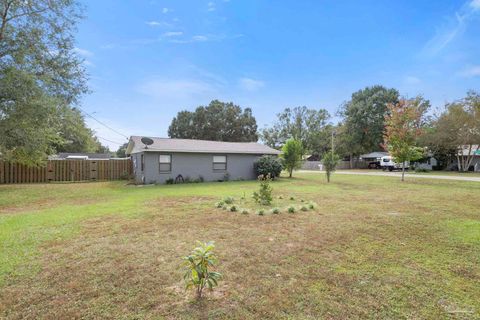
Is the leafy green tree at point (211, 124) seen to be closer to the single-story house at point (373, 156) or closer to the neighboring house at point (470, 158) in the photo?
the single-story house at point (373, 156)

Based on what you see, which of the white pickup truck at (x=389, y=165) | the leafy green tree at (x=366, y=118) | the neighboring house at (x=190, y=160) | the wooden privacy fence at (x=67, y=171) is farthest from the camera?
the leafy green tree at (x=366, y=118)

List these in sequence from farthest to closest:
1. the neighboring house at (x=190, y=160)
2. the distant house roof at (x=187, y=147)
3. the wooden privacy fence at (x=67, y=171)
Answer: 1. the distant house roof at (x=187, y=147)
2. the neighboring house at (x=190, y=160)
3. the wooden privacy fence at (x=67, y=171)

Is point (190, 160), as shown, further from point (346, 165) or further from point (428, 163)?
point (428, 163)

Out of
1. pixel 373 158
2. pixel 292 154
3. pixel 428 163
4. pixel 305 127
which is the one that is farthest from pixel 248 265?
pixel 305 127

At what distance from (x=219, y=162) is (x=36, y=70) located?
10.4 m

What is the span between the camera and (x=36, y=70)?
8617mm

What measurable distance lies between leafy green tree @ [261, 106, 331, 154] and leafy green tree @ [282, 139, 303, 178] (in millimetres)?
25165

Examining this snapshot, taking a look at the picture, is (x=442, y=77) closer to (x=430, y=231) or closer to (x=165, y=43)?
(x=430, y=231)

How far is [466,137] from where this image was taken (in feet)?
80.6

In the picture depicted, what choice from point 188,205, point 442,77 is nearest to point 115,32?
point 188,205

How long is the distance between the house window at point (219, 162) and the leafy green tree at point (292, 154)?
4.81 meters

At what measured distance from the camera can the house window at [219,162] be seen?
16.5 meters

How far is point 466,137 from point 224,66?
25378mm

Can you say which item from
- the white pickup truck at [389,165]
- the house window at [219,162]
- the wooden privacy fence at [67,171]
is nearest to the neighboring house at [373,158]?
the white pickup truck at [389,165]
